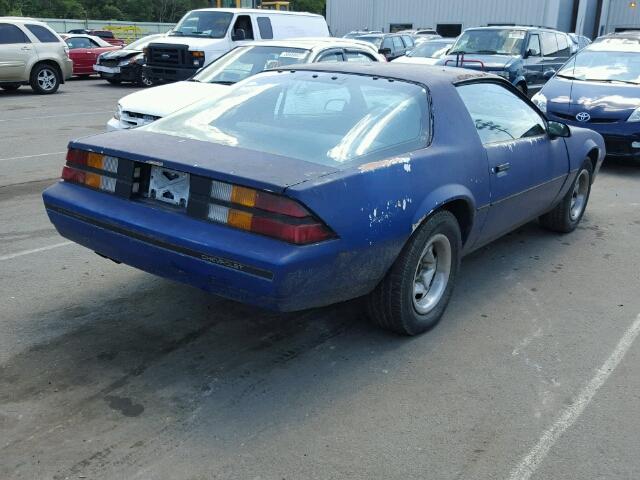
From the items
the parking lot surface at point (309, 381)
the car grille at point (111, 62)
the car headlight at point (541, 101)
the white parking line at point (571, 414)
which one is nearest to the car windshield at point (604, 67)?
the car headlight at point (541, 101)

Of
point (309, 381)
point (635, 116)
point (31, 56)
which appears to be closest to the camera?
point (309, 381)

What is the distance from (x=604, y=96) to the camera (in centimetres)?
897

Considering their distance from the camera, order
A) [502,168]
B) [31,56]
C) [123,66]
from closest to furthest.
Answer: [502,168] → [31,56] → [123,66]

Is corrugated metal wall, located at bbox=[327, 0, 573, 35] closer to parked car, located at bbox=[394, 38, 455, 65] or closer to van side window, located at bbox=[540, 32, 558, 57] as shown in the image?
parked car, located at bbox=[394, 38, 455, 65]

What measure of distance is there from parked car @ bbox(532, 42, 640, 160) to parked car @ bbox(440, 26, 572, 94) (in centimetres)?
288

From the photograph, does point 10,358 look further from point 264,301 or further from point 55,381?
point 264,301

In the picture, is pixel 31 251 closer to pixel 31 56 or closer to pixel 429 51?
pixel 31 56

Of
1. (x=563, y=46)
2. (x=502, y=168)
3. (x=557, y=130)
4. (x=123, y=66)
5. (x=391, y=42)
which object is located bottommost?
(x=123, y=66)

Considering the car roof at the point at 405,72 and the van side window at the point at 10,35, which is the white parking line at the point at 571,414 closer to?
the car roof at the point at 405,72

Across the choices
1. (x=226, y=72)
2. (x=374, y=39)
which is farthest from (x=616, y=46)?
(x=374, y=39)

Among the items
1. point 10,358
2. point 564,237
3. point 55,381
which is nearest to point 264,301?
point 55,381

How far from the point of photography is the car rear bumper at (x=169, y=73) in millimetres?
13898

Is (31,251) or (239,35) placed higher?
(239,35)

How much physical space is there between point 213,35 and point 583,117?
8.49 m
